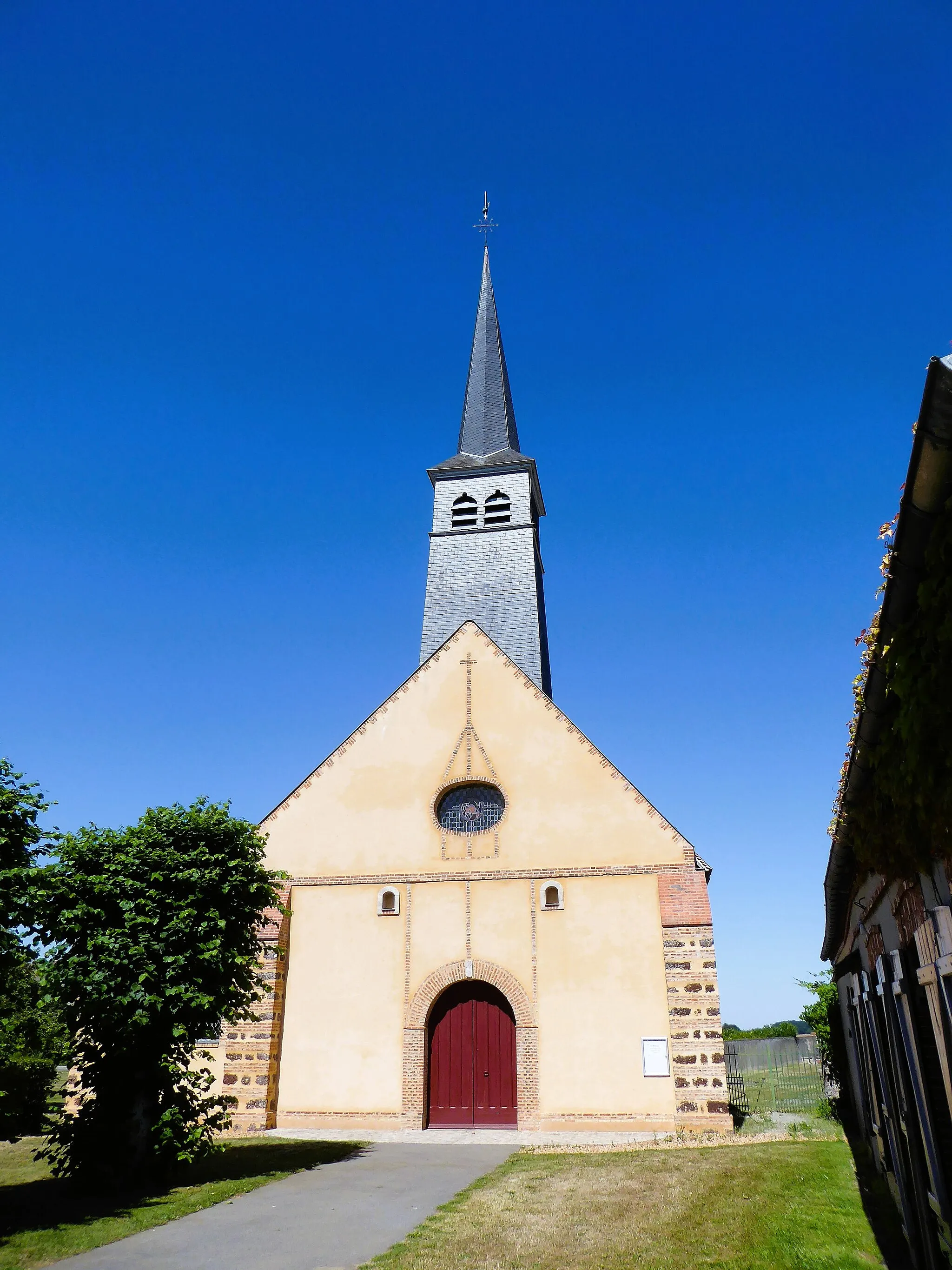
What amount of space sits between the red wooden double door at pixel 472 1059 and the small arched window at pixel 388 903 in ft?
5.49

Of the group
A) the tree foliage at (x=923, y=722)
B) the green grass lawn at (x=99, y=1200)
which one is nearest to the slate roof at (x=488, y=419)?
the green grass lawn at (x=99, y=1200)

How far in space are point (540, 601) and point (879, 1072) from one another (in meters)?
15.1

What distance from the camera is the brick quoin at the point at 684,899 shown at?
1412 cm

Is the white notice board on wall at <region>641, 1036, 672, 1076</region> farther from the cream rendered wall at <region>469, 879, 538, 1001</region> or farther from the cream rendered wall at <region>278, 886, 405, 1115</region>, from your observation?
the cream rendered wall at <region>278, 886, 405, 1115</region>

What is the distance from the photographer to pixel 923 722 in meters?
3.21

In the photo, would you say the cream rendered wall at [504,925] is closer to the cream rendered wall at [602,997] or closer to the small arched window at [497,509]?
the cream rendered wall at [602,997]

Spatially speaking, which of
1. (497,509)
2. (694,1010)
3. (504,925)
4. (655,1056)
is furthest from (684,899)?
(497,509)

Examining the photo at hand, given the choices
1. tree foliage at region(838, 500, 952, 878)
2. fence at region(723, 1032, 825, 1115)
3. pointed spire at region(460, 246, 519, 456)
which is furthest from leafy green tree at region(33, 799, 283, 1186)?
pointed spire at region(460, 246, 519, 456)

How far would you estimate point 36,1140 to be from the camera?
13750mm

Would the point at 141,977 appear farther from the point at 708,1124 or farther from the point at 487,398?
the point at 487,398

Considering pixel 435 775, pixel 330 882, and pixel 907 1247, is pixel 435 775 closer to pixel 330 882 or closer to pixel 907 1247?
pixel 330 882

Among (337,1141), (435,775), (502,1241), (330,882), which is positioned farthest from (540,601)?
(502,1241)

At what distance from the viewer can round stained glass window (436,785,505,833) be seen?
51.5ft

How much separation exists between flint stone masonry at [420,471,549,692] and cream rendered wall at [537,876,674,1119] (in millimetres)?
5550
